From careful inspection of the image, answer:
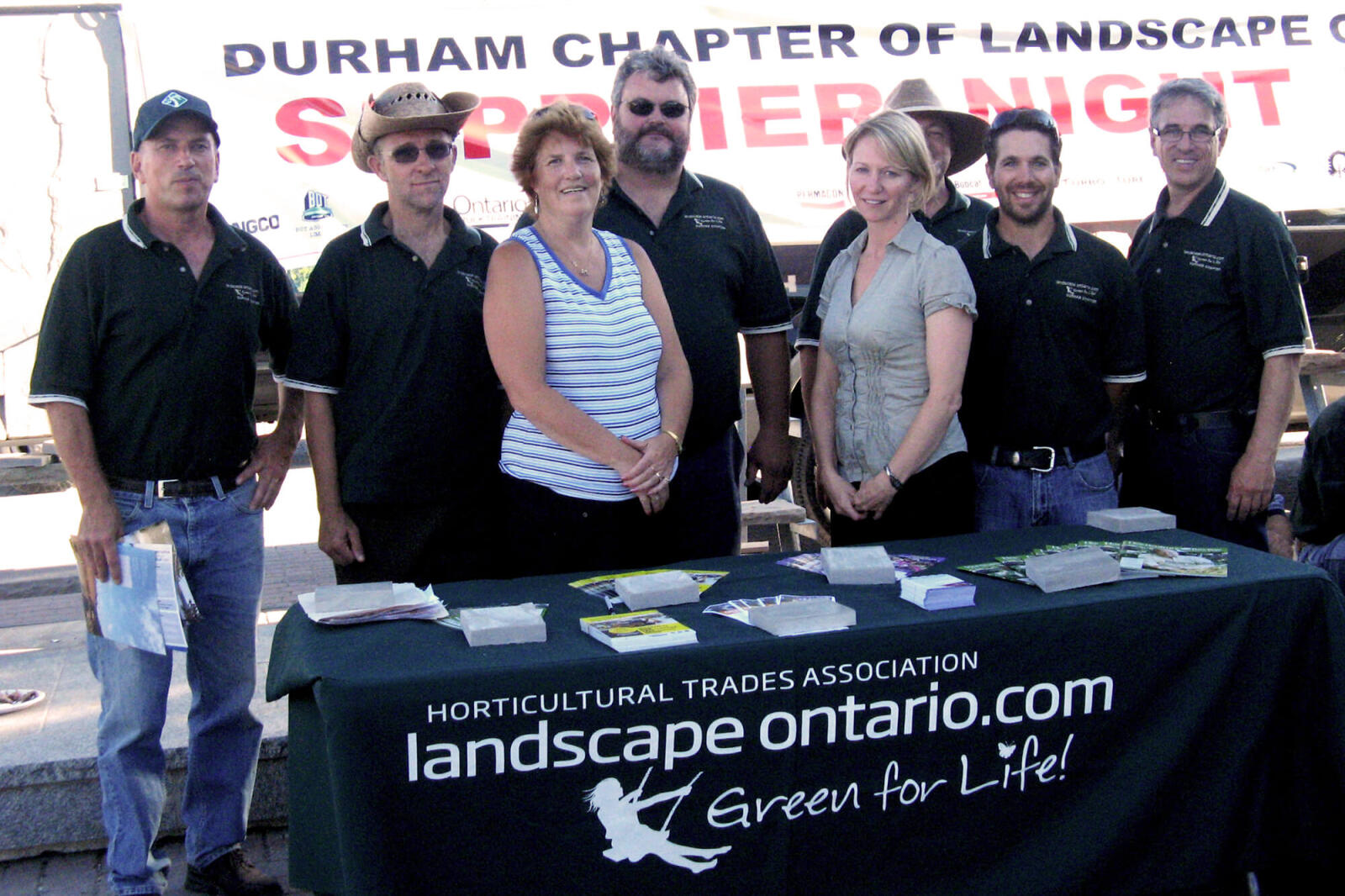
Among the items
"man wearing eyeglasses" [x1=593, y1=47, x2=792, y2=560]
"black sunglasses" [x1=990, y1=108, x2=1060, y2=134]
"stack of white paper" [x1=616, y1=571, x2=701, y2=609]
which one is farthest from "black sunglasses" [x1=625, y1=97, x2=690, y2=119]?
"stack of white paper" [x1=616, y1=571, x2=701, y2=609]

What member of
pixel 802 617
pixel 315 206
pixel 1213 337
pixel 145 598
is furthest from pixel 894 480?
pixel 315 206

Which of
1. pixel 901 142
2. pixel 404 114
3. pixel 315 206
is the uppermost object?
pixel 315 206

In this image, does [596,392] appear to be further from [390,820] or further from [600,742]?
[390,820]

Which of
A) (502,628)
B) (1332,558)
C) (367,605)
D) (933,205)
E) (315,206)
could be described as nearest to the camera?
(502,628)

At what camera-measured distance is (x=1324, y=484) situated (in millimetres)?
2902

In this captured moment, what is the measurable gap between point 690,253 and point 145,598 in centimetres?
150

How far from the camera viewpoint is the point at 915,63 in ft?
19.1

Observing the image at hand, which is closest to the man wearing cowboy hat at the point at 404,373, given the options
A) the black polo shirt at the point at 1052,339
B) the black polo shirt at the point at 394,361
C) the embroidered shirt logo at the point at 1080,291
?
the black polo shirt at the point at 394,361

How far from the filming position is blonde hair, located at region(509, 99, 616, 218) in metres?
2.65

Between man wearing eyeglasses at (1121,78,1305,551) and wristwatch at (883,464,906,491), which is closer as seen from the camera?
wristwatch at (883,464,906,491)

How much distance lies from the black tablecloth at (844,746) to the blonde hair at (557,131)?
3.04 ft

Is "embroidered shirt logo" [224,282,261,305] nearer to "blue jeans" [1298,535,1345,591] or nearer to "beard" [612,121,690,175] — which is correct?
"beard" [612,121,690,175]

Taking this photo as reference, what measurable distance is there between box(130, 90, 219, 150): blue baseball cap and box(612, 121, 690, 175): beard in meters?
0.98

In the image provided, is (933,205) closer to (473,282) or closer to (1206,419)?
(1206,419)
